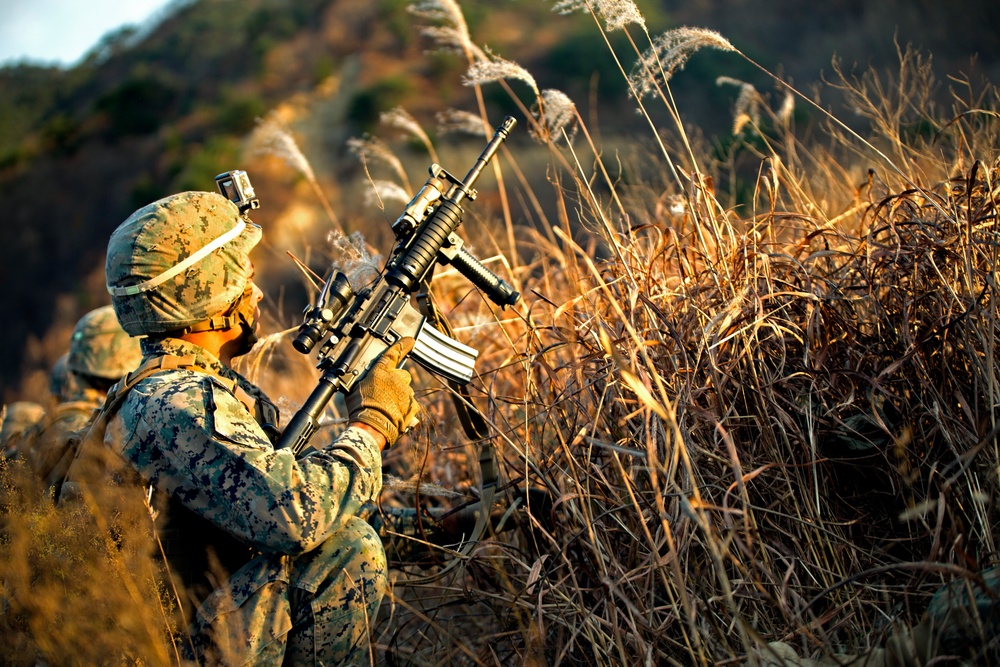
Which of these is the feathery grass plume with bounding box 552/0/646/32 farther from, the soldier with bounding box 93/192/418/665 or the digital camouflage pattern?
the digital camouflage pattern

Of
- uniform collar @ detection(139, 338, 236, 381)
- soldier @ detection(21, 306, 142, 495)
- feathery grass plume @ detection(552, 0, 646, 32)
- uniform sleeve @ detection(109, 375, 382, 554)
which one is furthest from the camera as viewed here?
soldier @ detection(21, 306, 142, 495)

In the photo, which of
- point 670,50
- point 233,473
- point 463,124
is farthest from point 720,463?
point 463,124

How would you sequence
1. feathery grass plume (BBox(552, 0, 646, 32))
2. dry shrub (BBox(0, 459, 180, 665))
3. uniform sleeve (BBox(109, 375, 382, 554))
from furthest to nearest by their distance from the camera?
feathery grass plume (BBox(552, 0, 646, 32)) → uniform sleeve (BBox(109, 375, 382, 554)) → dry shrub (BBox(0, 459, 180, 665))

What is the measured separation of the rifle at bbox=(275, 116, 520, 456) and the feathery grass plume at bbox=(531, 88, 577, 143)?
0.43 ft

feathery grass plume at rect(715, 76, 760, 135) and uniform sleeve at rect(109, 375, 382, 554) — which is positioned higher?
feathery grass plume at rect(715, 76, 760, 135)

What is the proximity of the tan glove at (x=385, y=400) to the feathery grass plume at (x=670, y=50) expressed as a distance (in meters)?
1.22

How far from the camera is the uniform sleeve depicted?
6.51 feet

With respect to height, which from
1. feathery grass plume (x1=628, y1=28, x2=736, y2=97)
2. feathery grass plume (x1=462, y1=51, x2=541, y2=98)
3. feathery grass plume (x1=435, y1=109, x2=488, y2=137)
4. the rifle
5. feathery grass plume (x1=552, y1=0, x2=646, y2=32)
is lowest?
the rifle

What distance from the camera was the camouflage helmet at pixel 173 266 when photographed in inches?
90.3

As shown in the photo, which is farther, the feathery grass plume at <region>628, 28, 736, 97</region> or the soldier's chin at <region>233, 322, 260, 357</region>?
the soldier's chin at <region>233, 322, 260, 357</region>

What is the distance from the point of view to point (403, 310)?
260cm

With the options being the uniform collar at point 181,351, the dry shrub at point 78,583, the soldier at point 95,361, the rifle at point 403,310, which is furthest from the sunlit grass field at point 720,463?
the soldier at point 95,361

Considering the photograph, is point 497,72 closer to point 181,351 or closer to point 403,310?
point 403,310

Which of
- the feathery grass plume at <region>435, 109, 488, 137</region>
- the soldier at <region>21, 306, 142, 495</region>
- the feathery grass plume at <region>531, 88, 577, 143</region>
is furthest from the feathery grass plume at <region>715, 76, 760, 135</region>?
the soldier at <region>21, 306, 142, 495</region>
